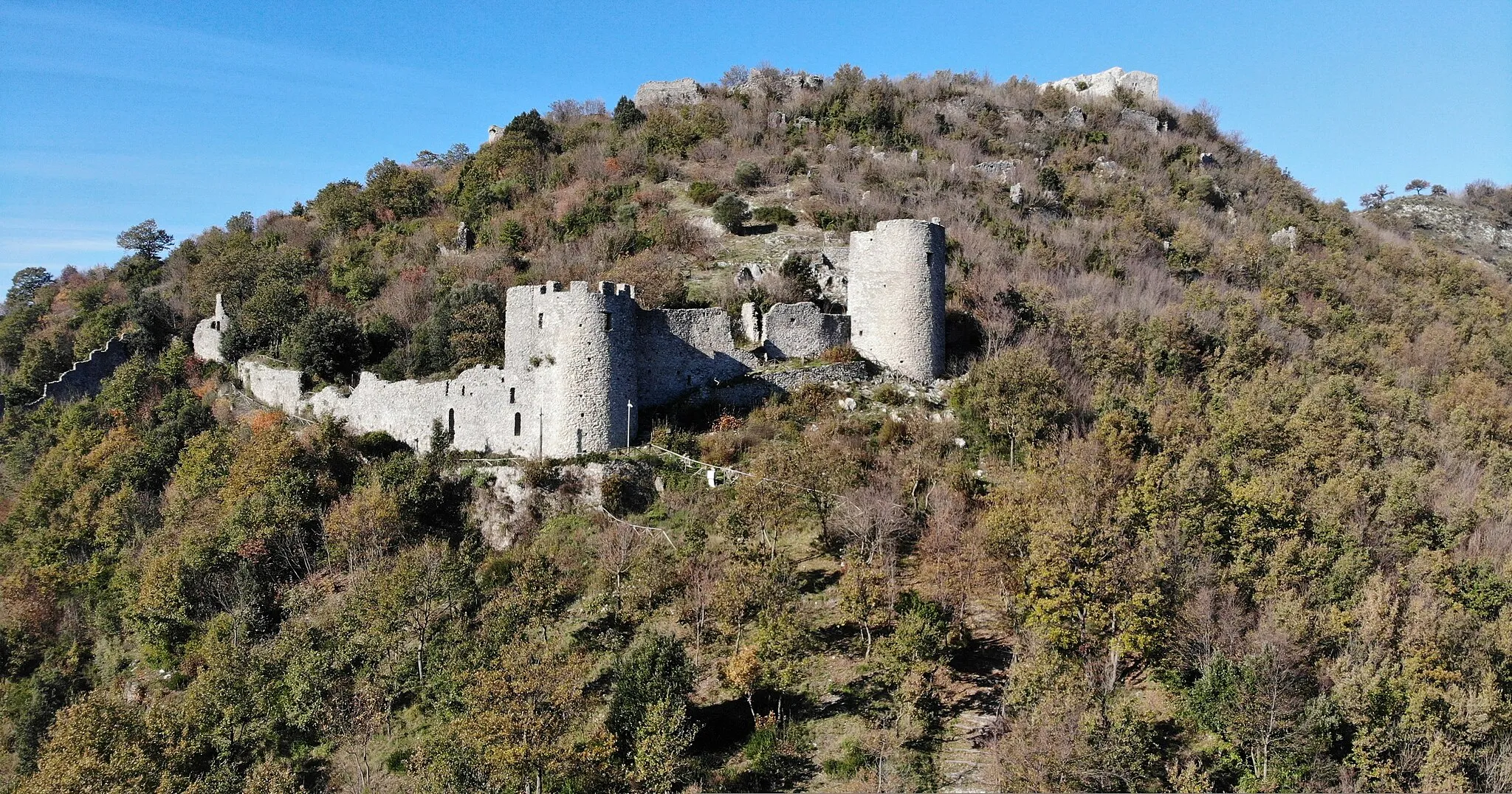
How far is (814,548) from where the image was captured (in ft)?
79.4

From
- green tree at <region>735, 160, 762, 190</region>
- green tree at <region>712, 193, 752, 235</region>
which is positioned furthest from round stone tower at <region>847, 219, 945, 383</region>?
green tree at <region>735, 160, 762, 190</region>

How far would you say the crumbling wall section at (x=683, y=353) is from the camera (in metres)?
29.1

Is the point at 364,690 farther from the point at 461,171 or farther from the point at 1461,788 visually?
the point at 461,171

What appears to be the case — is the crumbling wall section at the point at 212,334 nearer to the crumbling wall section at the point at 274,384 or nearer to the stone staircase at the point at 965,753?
the crumbling wall section at the point at 274,384

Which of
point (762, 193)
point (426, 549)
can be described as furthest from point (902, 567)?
point (762, 193)

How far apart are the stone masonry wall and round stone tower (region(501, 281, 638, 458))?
495 centimetres

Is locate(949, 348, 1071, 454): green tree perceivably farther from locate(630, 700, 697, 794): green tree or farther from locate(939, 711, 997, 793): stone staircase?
locate(630, 700, 697, 794): green tree

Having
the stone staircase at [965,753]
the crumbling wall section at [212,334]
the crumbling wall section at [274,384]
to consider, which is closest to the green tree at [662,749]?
the stone staircase at [965,753]

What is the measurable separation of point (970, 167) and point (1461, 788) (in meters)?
40.6

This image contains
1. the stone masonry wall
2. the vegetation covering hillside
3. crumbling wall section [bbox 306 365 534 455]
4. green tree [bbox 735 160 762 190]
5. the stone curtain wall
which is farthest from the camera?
green tree [bbox 735 160 762 190]

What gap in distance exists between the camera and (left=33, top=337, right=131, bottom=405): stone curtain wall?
3994cm

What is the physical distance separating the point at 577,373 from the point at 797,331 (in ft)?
25.4

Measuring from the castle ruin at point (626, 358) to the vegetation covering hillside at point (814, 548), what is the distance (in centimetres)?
128

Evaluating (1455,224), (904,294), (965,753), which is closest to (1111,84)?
(1455,224)
